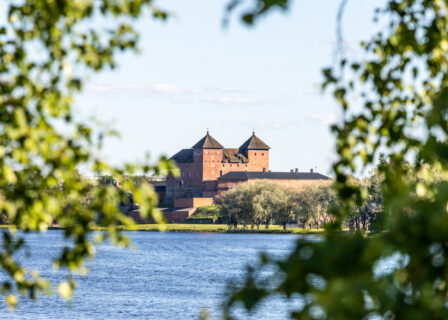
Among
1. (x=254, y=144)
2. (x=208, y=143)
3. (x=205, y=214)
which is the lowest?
(x=205, y=214)

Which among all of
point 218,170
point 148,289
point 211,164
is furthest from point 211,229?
point 148,289

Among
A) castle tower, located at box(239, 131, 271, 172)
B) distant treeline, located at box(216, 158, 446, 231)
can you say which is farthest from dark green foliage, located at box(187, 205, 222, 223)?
distant treeline, located at box(216, 158, 446, 231)

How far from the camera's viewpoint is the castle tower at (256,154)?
132 m

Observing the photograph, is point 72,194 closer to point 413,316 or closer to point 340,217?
point 340,217

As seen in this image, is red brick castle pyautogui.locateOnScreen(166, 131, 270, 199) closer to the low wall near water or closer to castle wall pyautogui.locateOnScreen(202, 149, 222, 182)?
castle wall pyautogui.locateOnScreen(202, 149, 222, 182)

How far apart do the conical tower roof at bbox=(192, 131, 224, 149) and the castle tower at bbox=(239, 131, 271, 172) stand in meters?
5.09

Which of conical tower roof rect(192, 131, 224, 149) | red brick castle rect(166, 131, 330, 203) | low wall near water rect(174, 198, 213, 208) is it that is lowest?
low wall near water rect(174, 198, 213, 208)

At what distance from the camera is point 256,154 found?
133 m

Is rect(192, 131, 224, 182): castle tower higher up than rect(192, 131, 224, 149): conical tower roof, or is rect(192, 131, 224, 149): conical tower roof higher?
rect(192, 131, 224, 149): conical tower roof

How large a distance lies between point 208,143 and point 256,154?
29.9 feet

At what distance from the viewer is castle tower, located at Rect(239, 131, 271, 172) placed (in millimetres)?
132250

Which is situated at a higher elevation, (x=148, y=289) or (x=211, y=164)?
(x=211, y=164)

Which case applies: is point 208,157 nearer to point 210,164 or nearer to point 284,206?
point 210,164

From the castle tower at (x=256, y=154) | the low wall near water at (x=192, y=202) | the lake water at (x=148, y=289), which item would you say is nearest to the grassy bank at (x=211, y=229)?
the low wall near water at (x=192, y=202)
